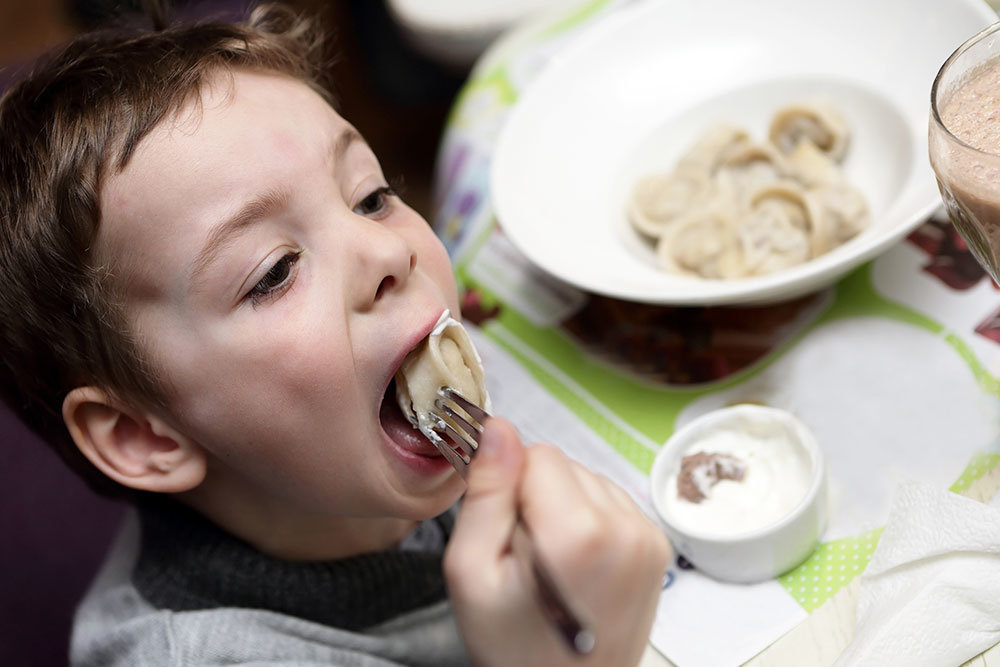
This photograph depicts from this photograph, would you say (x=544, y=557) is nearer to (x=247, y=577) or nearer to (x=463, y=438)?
(x=463, y=438)

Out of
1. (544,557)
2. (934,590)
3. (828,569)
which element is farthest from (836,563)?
(544,557)

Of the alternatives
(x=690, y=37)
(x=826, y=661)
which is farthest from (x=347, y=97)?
(x=826, y=661)

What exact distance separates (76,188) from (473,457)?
0.41 metres

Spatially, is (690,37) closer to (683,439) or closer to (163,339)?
(683,439)

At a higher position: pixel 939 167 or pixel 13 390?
pixel 939 167

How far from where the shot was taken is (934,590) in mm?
789

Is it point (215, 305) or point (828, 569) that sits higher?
point (215, 305)

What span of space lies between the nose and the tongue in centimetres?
11

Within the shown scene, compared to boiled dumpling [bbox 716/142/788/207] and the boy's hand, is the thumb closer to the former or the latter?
the boy's hand

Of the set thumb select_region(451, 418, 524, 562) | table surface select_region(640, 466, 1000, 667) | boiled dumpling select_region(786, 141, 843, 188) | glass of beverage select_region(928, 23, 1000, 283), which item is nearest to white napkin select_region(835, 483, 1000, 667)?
table surface select_region(640, 466, 1000, 667)

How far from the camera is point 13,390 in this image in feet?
3.42

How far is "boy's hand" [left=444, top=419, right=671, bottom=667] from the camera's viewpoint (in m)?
0.64

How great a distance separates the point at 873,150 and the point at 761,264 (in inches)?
8.6

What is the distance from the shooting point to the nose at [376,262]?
0.88 m
